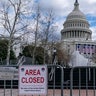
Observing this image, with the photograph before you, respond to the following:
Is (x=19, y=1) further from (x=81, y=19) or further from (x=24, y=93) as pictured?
(x=81, y=19)

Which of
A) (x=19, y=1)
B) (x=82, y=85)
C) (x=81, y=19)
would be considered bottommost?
(x=82, y=85)

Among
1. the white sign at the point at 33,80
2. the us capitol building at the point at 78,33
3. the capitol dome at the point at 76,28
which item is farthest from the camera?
the capitol dome at the point at 76,28

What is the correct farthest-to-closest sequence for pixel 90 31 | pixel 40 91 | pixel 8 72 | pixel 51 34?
1. pixel 90 31
2. pixel 51 34
3. pixel 8 72
4. pixel 40 91

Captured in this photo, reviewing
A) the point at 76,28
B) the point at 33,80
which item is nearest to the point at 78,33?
the point at 76,28

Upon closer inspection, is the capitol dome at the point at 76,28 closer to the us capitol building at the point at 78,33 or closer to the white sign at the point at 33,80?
the us capitol building at the point at 78,33

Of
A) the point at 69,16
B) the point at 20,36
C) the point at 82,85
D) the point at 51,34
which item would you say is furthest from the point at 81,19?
the point at 82,85

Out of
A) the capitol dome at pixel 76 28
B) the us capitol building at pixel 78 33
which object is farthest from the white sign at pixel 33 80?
the capitol dome at pixel 76 28

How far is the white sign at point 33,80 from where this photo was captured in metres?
7.79

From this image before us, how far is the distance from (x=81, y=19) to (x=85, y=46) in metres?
10.9

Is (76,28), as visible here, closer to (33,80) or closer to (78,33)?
(78,33)

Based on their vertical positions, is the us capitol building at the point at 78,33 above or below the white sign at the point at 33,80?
above

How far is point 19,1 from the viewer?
1261 inches

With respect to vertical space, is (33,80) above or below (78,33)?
below

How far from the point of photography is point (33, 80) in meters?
7.78
